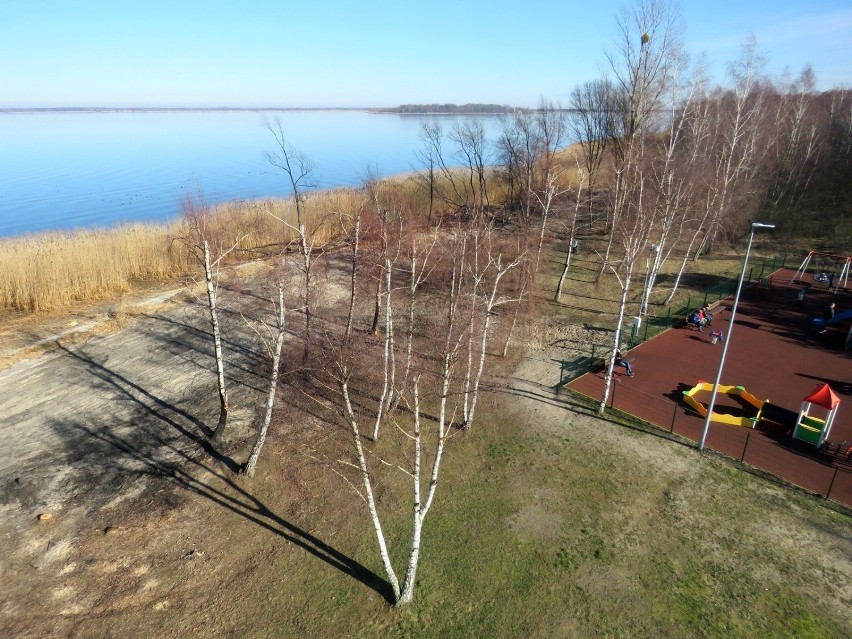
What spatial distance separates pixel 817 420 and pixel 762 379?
4.77m

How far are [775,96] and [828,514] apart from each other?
5031cm

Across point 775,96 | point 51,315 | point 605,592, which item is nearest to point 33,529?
point 605,592

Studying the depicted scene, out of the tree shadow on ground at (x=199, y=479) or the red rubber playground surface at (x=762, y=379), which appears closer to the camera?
the tree shadow on ground at (x=199, y=479)

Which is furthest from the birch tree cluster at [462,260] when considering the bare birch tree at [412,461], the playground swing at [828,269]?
the playground swing at [828,269]

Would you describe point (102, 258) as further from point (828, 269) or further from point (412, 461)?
point (828, 269)

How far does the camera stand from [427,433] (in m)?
18.2

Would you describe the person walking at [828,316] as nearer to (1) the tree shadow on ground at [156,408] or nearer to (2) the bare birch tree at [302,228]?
(2) the bare birch tree at [302,228]

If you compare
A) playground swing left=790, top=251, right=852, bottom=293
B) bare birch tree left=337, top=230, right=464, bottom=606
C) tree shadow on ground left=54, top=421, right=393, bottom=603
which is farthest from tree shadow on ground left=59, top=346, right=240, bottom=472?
playground swing left=790, top=251, right=852, bottom=293

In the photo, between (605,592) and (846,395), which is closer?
(605,592)

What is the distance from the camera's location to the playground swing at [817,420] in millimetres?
16859

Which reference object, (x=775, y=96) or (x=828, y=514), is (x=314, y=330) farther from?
(x=775, y=96)

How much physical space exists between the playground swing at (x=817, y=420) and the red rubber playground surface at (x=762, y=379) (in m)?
0.33

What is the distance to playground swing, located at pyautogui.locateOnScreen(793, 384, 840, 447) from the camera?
16.9 metres

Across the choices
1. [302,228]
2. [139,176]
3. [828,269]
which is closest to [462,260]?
[302,228]
